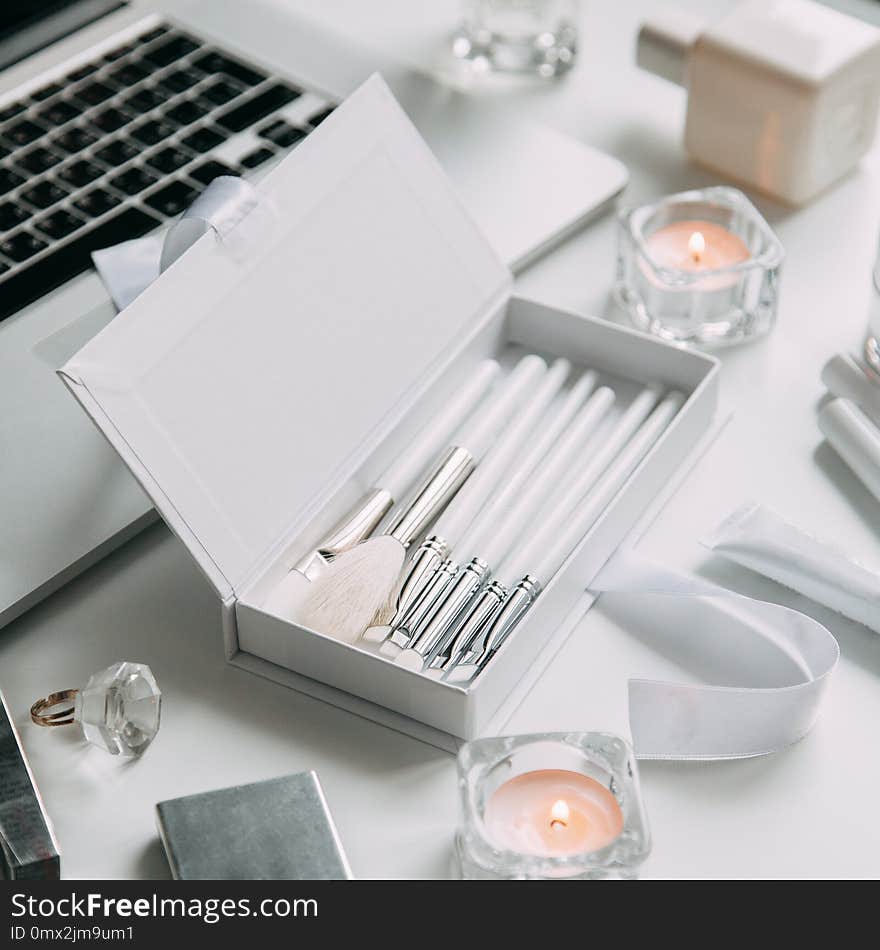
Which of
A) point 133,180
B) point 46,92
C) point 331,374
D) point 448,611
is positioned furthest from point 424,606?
point 46,92

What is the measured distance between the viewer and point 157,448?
1.78ft

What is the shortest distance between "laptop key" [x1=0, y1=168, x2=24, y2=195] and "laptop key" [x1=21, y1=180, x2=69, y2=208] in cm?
1

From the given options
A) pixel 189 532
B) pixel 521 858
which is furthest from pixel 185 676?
pixel 521 858

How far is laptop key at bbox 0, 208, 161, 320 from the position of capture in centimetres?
70

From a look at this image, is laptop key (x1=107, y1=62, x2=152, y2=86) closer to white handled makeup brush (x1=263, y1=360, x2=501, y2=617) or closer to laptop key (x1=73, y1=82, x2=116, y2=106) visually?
laptop key (x1=73, y1=82, x2=116, y2=106)

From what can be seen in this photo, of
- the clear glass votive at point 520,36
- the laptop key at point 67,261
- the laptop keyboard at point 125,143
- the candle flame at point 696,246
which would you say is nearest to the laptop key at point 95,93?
the laptop keyboard at point 125,143

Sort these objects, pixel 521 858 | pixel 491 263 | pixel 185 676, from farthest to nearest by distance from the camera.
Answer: pixel 491 263
pixel 185 676
pixel 521 858

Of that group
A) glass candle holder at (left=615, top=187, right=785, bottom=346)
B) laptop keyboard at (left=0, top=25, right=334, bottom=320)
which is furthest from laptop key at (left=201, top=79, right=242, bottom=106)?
glass candle holder at (left=615, top=187, right=785, bottom=346)

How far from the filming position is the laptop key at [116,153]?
770mm

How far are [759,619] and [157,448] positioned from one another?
241 millimetres

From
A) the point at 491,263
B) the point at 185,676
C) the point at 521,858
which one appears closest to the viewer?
the point at 521,858

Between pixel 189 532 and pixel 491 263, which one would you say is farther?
pixel 491 263

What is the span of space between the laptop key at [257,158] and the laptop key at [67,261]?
0.20ft
